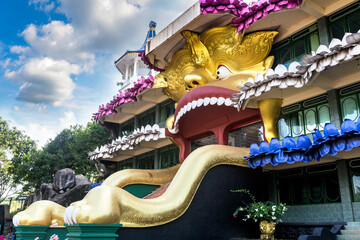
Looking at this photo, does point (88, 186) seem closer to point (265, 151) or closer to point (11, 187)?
point (265, 151)

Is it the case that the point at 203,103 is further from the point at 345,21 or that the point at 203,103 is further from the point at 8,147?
the point at 8,147

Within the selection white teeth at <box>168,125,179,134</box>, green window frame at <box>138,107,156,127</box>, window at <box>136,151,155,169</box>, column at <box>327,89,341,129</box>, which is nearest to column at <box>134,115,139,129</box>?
green window frame at <box>138,107,156,127</box>

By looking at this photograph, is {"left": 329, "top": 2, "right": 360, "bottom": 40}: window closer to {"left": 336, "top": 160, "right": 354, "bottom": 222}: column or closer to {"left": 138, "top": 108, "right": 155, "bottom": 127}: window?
{"left": 336, "top": 160, "right": 354, "bottom": 222}: column

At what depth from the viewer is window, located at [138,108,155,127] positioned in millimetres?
20194

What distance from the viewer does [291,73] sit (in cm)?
933

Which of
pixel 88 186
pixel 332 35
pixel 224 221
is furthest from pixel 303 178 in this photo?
pixel 88 186

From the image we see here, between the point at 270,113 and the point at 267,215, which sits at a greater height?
the point at 270,113

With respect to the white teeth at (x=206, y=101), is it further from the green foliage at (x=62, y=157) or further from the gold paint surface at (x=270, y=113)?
the green foliage at (x=62, y=157)

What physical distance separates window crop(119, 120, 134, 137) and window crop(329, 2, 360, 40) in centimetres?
1455

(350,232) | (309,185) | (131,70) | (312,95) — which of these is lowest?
(350,232)

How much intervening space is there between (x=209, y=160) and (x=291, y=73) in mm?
3589

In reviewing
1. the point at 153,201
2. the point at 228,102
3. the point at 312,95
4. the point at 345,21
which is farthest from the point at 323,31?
the point at 153,201

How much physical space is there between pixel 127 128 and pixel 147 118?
8.95 ft

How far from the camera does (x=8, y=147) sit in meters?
35.8
